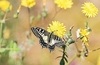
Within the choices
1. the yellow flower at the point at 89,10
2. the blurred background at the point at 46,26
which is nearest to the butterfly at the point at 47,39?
the yellow flower at the point at 89,10

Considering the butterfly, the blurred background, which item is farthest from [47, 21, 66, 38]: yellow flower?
the blurred background

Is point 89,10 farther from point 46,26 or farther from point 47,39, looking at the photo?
point 46,26

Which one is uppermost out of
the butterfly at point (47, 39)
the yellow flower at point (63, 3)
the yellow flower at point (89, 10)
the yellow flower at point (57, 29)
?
the yellow flower at point (63, 3)

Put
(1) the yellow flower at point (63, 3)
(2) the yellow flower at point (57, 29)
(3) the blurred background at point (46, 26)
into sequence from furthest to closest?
(3) the blurred background at point (46, 26) < (1) the yellow flower at point (63, 3) < (2) the yellow flower at point (57, 29)

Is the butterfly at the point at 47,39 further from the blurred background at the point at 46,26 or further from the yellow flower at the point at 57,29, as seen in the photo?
the blurred background at the point at 46,26

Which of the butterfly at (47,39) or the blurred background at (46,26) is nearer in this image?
the butterfly at (47,39)

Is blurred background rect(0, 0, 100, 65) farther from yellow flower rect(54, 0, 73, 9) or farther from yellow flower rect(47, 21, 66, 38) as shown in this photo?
yellow flower rect(47, 21, 66, 38)

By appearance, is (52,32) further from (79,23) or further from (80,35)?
(79,23)

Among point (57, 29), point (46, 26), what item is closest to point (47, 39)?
point (57, 29)

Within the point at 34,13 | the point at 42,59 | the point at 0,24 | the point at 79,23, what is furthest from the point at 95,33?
the point at 0,24

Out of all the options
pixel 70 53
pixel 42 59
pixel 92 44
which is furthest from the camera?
pixel 92 44

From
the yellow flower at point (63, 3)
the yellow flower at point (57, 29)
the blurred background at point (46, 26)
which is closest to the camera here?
the yellow flower at point (57, 29)
